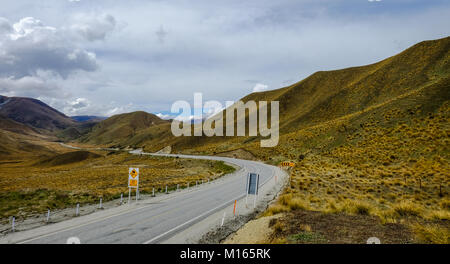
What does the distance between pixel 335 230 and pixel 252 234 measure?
129 inches

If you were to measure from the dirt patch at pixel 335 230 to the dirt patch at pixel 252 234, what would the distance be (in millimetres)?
374

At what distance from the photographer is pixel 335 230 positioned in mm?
Answer: 9344

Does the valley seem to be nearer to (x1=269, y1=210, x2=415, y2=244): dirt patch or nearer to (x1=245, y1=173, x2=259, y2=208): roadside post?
(x1=269, y1=210, x2=415, y2=244): dirt patch

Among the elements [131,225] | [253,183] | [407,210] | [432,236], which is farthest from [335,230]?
[131,225]

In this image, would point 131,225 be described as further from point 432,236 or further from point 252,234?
point 432,236

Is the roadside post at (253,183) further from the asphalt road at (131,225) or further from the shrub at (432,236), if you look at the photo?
the shrub at (432,236)

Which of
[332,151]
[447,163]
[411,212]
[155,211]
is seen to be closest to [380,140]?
[332,151]

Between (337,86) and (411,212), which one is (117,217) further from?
(337,86)

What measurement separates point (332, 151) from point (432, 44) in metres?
65.8

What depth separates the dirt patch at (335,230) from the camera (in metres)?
8.29

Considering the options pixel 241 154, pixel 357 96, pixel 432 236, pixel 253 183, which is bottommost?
pixel 241 154

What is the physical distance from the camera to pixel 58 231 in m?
11.8

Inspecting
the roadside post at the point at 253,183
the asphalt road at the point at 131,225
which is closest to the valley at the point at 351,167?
the roadside post at the point at 253,183

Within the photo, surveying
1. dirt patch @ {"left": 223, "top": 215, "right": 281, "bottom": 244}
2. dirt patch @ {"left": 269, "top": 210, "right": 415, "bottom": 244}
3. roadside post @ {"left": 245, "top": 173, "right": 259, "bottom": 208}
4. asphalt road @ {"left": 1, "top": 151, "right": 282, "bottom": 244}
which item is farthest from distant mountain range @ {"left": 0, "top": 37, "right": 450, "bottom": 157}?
dirt patch @ {"left": 223, "top": 215, "right": 281, "bottom": 244}
